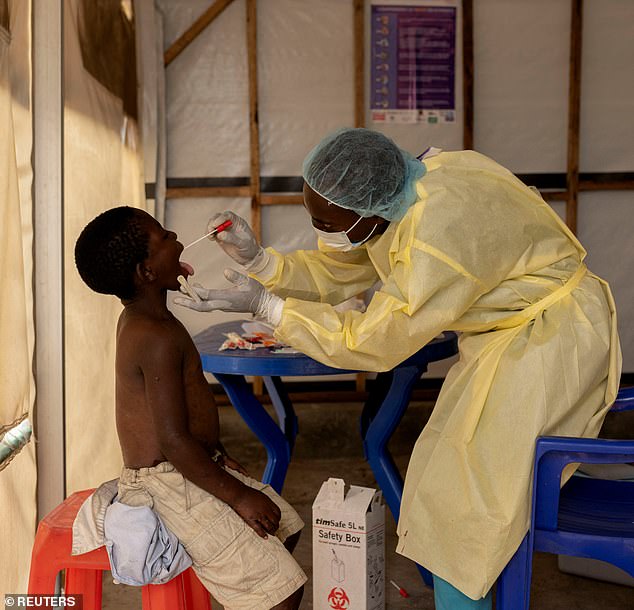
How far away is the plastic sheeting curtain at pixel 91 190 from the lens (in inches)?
116

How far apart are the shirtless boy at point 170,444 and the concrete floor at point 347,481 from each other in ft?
3.59

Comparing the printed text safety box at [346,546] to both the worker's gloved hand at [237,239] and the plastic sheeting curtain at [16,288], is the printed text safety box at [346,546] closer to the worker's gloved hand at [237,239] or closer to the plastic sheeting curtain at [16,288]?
the worker's gloved hand at [237,239]

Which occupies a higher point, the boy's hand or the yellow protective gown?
the yellow protective gown

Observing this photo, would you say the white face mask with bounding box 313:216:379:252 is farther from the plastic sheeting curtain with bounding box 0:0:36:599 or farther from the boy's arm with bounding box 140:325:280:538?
the plastic sheeting curtain with bounding box 0:0:36:599

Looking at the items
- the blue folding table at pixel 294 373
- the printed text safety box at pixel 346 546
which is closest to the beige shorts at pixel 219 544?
the printed text safety box at pixel 346 546

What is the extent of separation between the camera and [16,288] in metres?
2.09

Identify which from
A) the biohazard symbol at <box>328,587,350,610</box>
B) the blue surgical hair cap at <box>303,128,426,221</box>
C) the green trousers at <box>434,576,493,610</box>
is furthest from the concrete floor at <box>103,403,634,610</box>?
the blue surgical hair cap at <box>303,128,426,221</box>

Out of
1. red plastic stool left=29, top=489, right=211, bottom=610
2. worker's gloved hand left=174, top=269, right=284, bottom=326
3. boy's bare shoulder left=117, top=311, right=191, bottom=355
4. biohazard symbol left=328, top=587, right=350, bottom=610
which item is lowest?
biohazard symbol left=328, top=587, right=350, bottom=610

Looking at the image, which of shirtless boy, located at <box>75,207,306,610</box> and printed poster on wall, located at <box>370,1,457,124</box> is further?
printed poster on wall, located at <box>370,1,457,124</box>

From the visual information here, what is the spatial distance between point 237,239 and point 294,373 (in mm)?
541

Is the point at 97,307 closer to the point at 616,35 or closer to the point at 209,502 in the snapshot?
the point at 209,502

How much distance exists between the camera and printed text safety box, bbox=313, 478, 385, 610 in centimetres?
218

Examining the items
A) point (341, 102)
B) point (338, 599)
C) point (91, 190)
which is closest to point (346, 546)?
point (338, 599)

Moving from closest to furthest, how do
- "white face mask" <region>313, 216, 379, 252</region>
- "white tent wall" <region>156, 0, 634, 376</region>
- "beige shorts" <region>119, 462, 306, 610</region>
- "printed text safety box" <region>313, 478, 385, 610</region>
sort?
"beige shorts" <region>119, 462, 306, 610</region>
"white face mask" <region>313, 216, 379, 252</region>
"printed text safety box" <region>313, 478, 385, 610</region>
"white tent wall" <region>156, 0, 634, 376</region>
